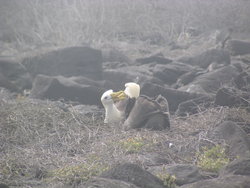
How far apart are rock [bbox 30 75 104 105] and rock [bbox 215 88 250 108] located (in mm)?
2406

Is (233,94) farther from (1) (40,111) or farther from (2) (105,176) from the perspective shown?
(2) (105,176)

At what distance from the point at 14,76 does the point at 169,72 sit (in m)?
3.27

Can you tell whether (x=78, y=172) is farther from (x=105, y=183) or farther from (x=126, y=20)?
(x=126, y=20)

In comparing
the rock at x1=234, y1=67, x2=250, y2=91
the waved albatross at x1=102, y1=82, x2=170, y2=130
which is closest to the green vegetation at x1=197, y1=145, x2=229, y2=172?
the waved albatross at x1=102, y1=82, x2=170, y2=130

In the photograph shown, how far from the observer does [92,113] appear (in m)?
7.02

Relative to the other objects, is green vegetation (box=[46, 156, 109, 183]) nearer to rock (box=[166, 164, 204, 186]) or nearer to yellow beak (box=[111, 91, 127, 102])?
rock (box=[166, 164, 204, 186])

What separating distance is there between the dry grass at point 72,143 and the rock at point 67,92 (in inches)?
58.3

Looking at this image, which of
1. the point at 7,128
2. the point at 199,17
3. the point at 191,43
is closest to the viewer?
the point at 7,128

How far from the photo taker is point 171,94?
7.73 metres

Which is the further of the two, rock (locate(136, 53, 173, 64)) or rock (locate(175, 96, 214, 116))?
rock (locate(136, 53, 173, 64))

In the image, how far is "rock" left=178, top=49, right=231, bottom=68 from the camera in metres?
10.6

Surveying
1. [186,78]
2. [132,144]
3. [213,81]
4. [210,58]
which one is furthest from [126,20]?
[132,144]

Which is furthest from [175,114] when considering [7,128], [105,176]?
[105,176]

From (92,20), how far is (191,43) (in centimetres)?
322
